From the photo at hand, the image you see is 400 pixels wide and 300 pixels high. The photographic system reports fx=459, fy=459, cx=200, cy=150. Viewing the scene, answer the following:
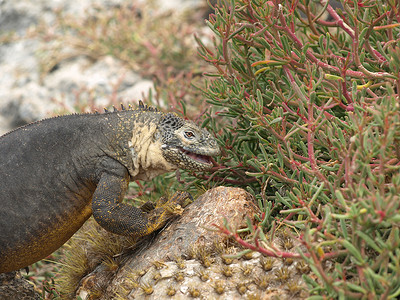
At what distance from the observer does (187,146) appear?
4172 millimetres

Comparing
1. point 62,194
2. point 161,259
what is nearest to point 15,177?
point 62,194

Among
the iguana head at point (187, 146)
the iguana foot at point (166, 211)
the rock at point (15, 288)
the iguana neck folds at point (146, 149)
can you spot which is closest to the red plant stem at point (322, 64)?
the iguana head at point (187, 146)

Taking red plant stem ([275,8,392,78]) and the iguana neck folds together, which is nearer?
red plant stem ([275,8,392,78])

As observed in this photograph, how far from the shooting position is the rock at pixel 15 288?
4.74 meters

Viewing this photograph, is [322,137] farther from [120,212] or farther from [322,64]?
[120,212]

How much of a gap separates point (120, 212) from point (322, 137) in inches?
72.2

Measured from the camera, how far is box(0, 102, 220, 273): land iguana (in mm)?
4156

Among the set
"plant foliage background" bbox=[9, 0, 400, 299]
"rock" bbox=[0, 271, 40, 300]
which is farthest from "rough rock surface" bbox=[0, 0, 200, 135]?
"rock" bbox=[0, 271, 40, 300]

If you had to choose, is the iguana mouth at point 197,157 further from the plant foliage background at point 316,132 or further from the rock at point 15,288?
the rock at point 15,288

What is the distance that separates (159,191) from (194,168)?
145 cm

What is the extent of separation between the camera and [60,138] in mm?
4281

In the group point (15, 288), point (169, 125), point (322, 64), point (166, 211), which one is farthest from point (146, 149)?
point (15, 288)

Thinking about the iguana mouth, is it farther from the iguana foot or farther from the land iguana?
the iguana foot

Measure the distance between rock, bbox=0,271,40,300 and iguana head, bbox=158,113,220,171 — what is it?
2158 mm
